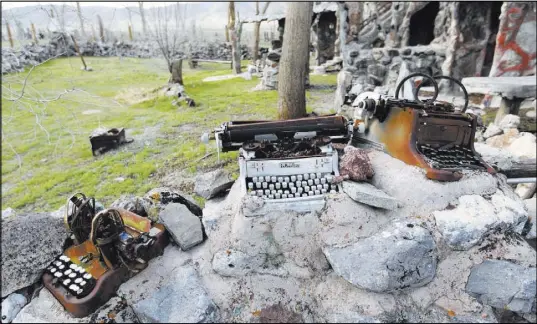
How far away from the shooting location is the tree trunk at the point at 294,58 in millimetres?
5355

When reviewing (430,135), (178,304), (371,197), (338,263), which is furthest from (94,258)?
(430,135)

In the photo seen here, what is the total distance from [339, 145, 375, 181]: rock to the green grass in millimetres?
1998

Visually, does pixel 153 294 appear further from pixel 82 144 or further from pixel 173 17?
pixel 173 17

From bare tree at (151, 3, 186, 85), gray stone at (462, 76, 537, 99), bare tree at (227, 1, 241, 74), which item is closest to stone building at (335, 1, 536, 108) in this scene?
gray stone at (462, 76, 537, 99)

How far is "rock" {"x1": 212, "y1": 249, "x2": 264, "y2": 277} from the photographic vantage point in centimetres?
265

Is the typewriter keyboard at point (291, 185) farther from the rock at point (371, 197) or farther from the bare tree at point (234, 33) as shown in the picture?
the bare tree at point (234, 33)

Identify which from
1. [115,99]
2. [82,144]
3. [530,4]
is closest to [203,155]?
[82,144]

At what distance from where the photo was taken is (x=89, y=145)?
616 centimetres

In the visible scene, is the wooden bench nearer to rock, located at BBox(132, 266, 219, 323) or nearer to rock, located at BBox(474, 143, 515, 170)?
rock, located at BBox(474, 143, 515, 170)

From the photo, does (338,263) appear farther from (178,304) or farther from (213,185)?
(213,185)

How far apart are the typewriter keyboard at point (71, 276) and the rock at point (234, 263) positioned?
94cm

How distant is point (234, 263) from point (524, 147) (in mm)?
5016

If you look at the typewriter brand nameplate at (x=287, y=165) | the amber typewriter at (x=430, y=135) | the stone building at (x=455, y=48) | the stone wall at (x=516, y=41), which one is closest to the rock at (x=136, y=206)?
the typewriter brand nameplate at (x=287, y=165)

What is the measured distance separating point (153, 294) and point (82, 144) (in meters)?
4.74
